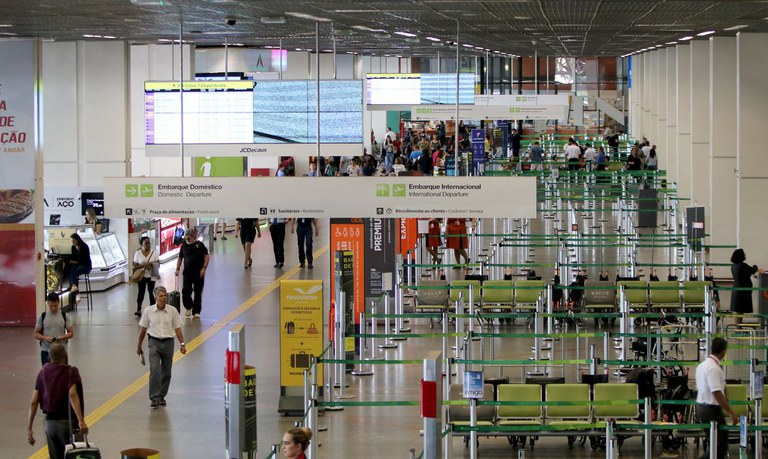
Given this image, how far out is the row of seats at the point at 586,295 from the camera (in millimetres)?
18562

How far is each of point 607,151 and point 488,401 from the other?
34430 mm

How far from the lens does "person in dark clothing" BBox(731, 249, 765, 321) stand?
19.0m

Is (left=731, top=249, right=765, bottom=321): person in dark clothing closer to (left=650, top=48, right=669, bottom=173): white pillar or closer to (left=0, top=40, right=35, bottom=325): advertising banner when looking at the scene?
(left=0, top=40, right=35, bottom=325): advertising banner

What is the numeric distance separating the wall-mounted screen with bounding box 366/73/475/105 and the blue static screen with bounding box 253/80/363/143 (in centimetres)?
994

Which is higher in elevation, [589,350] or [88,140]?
[88,140]

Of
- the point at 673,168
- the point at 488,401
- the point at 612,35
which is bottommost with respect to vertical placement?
the point at 488,401

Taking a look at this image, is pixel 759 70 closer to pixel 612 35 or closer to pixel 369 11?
pixel 612 35

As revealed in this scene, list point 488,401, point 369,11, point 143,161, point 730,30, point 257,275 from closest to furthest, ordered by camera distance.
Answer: point 488,401, point 369,11, point 730,30, point 257,275, point 143,161

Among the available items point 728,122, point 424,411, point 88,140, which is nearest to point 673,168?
point 728,122

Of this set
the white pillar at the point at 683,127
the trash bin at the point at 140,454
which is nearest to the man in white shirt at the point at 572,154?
the white pillar at the point at 683,127

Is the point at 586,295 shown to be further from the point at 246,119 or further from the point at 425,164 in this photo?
the point at 425,164

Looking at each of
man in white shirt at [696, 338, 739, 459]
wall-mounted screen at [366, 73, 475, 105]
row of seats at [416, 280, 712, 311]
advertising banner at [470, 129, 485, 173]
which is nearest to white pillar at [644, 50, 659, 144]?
advertising banner at [470, 129, 485, 173]

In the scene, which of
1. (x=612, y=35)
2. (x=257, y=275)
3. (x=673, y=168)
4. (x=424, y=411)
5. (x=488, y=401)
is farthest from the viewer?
(x=673, y=168)

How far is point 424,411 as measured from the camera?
319 inches
